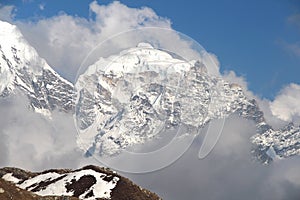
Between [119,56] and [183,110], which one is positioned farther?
[183,110]

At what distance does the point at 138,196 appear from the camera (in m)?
113

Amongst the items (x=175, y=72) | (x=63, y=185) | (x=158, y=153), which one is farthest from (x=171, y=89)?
(x=63, y=185)

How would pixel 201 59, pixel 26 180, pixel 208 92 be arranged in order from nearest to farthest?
pixel 201 59
pixel 208 92
pixel 26 180

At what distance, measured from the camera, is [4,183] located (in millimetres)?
83438

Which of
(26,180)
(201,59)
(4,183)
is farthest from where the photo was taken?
(26,180)

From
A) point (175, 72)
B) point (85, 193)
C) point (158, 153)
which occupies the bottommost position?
point (85, 193)

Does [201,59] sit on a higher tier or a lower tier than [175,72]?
lower

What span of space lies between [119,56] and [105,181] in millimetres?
31331

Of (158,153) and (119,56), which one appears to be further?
(158,153)

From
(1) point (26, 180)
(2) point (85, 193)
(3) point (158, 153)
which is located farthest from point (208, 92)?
(1) point (26, 180)

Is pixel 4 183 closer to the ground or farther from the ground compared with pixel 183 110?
closer to the ground

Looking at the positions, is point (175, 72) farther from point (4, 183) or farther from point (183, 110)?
point (4, 183)

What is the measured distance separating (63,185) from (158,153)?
23.3 metres

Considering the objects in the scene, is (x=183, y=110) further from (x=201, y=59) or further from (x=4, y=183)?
(x=4, y=183)
